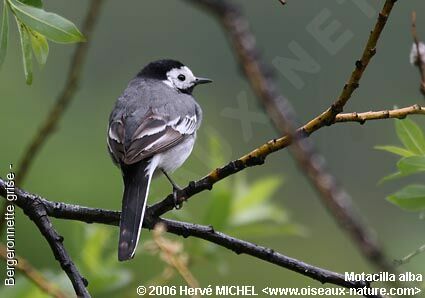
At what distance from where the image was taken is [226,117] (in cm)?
887

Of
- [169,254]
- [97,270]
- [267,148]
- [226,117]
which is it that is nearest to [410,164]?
[267,148]

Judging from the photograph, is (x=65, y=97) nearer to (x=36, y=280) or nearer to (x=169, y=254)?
(x=169, y=254)

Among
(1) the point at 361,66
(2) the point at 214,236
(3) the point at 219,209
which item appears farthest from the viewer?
(3) the point at 219,209

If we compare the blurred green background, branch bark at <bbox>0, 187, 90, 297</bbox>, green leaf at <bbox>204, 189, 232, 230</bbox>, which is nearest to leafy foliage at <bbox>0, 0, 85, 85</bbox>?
branch bark at <bbox>0, 187, 90, 297</bbox>

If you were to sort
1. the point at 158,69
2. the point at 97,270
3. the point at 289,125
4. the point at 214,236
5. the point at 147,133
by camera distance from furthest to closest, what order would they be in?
1. the point at 158,69
2. the point at 147,133
3. the point at 97,270
4. the point at 214,236
5. the point at 289,125

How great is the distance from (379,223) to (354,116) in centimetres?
750

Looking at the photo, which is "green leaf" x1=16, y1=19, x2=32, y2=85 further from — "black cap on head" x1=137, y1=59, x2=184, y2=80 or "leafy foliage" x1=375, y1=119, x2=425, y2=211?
"black cap on head" x1=137, y1=59, x2=184, y2=80

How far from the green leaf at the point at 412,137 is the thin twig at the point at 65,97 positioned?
772mm

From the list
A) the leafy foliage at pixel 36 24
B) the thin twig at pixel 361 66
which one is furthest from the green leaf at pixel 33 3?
the thin twig at pixel 361 66

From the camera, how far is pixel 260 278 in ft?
27.7

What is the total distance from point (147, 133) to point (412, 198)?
1.63 metres

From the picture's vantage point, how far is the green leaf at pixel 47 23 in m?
1.68

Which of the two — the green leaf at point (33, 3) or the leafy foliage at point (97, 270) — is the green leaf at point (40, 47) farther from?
the leafy foliage at point (97, 270)

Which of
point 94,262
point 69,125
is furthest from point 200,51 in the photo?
point 94,262
